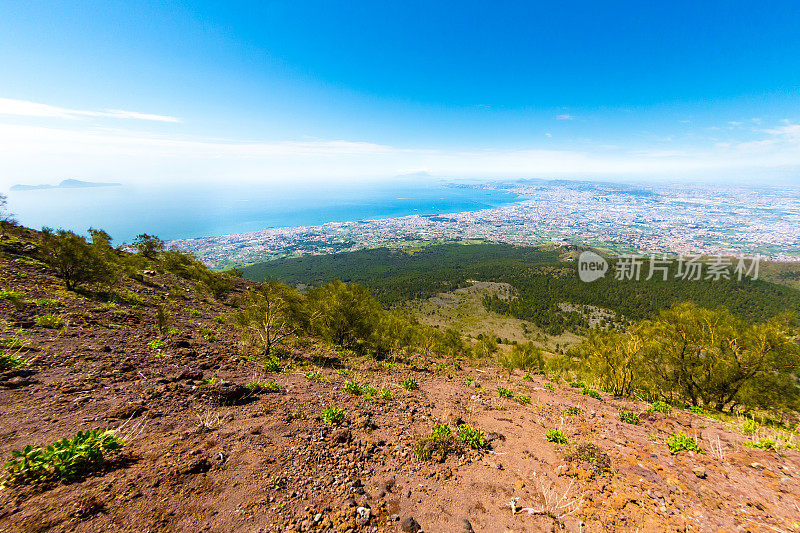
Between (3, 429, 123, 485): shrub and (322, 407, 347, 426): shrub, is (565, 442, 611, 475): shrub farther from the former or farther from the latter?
(3, 429, 123, 485): shrub

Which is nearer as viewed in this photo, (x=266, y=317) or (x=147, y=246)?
(x=266, y=317)

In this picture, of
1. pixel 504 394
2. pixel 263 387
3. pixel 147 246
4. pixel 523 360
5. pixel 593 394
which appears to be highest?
pixel 147 246

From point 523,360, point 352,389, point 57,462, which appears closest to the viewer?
point 57,462

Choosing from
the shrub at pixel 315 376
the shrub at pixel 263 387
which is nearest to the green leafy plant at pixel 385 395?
the shrub at pixel 315 376

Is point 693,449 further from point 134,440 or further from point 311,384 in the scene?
point 134,440

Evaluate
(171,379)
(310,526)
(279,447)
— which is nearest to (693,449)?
(310,526)

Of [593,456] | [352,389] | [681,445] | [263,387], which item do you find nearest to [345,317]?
[352,389]

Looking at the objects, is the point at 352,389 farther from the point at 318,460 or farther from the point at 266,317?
the point at 266,317

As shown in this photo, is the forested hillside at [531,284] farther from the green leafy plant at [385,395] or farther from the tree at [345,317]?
the green leafy plant at [385,395]
